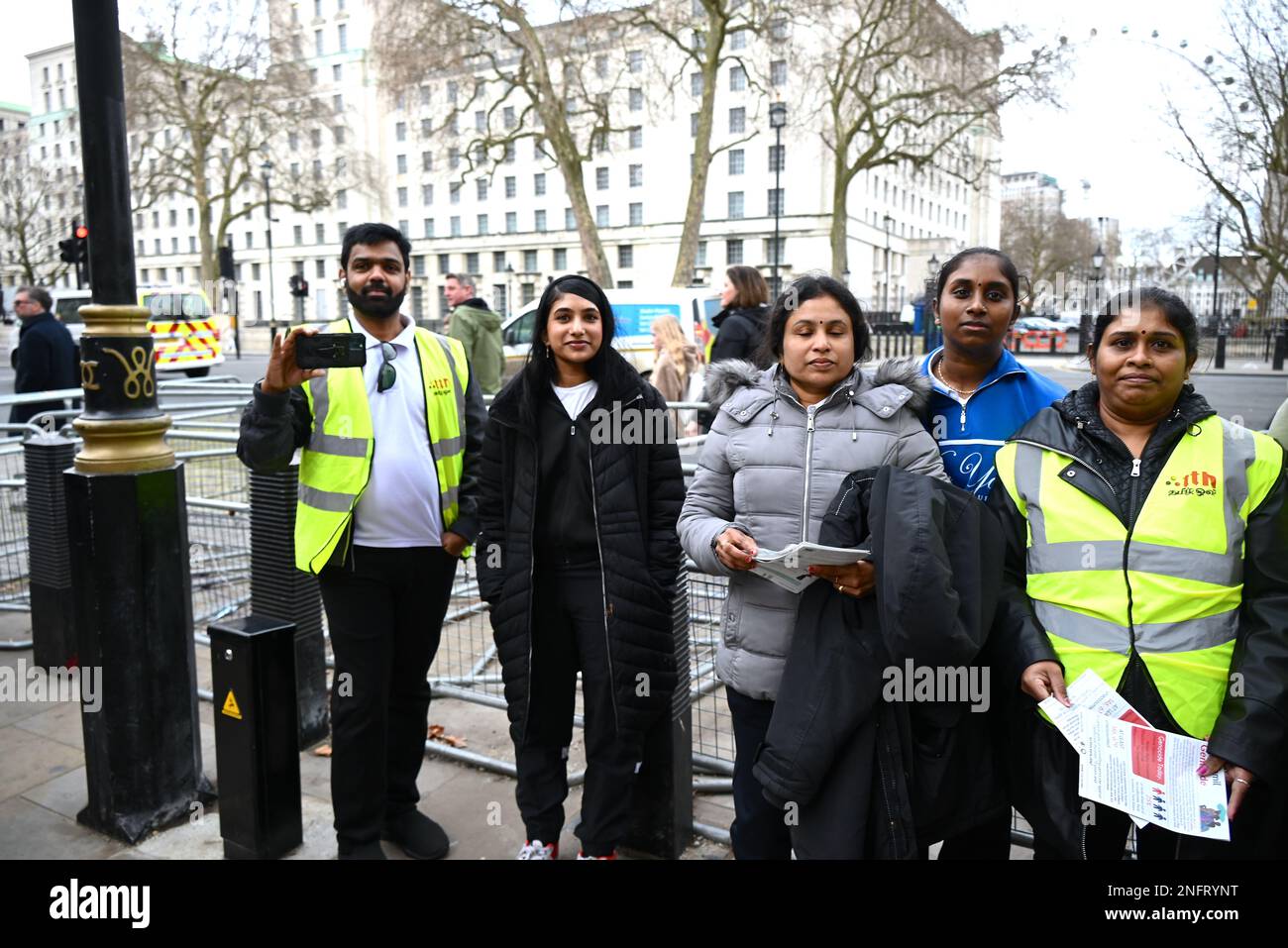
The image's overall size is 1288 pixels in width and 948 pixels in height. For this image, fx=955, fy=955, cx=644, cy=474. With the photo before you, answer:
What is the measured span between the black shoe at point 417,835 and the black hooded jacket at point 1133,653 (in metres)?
1.97

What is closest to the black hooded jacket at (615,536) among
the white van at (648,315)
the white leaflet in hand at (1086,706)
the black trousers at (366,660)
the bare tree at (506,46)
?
the black trousers at (366,660)

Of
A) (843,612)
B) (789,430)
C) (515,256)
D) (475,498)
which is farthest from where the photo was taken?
(515,256)

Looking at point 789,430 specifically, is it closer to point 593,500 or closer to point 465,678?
point 593,500

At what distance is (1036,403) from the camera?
9.02 ft

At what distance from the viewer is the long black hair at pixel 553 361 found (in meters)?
3.08

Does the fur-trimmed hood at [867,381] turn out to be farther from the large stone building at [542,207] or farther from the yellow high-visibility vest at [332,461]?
the large stone building at [542,207]

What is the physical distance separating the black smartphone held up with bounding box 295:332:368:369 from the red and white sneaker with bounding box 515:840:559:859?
167 cm

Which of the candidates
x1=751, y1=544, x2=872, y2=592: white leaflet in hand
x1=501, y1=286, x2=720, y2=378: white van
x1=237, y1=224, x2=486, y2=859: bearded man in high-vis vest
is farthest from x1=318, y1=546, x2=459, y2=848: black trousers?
x1=501, y1=286, x2=720, y2=378: white van

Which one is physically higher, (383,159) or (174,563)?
(383,159)

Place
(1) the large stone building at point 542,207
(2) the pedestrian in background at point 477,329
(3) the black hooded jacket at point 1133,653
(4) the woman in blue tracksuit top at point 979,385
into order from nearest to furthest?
(3) the black hooded jacket at point 1133,653 → (4) the woman in blue tracksuit top at point 979,385 → (2) the pedestrian in background at point 477,329 → (1) the large stone building at point 542,207

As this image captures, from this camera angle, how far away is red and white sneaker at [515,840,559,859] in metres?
3.13

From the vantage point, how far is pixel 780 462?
2.55m

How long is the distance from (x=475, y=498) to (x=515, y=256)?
243 ft
